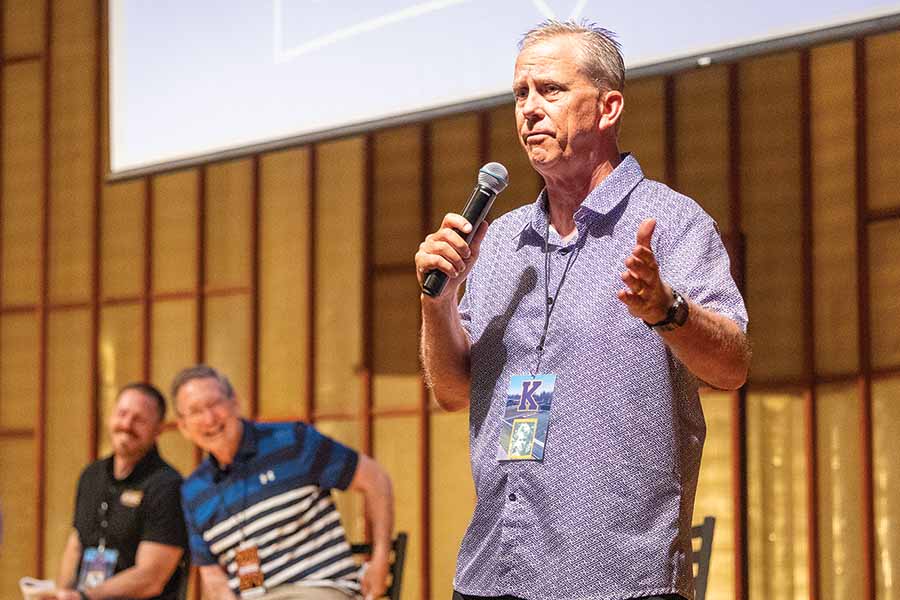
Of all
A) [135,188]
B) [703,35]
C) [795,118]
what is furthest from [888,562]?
[135,188]

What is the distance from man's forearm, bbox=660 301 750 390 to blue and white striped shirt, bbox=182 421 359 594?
241 cm

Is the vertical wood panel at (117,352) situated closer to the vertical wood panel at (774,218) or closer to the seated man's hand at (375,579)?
the seated man's hand at (375,579)

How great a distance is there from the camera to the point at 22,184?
6.26 m

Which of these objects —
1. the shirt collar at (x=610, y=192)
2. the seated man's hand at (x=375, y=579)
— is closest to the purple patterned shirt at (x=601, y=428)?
the shirt collar at (x=610, y=192)

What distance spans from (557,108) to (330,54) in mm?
2344

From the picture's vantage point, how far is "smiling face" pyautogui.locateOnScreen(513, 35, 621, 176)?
1.91 m

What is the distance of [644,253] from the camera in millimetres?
1586

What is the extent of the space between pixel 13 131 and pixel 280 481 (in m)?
3.08

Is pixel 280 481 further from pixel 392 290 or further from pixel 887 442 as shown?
pixel 887 442

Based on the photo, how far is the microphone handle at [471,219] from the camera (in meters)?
1.87

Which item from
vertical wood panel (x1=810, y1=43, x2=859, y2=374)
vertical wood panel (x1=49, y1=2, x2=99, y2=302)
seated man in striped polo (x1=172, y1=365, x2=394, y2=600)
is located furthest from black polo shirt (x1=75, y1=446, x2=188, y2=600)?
vertical wood panel (x1=810, y1=43, x2=859, y2=374)

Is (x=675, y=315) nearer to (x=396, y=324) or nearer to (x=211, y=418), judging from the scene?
(x=211, y=418)

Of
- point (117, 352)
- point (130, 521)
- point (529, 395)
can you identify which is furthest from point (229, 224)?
point (529, 395)

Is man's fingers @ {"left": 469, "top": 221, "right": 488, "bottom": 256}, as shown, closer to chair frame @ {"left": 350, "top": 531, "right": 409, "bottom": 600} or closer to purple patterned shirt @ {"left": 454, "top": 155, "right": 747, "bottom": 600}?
purple patterned shirt @ {"left": 454, "top": 155, "right": 747, "bottom": 600}
